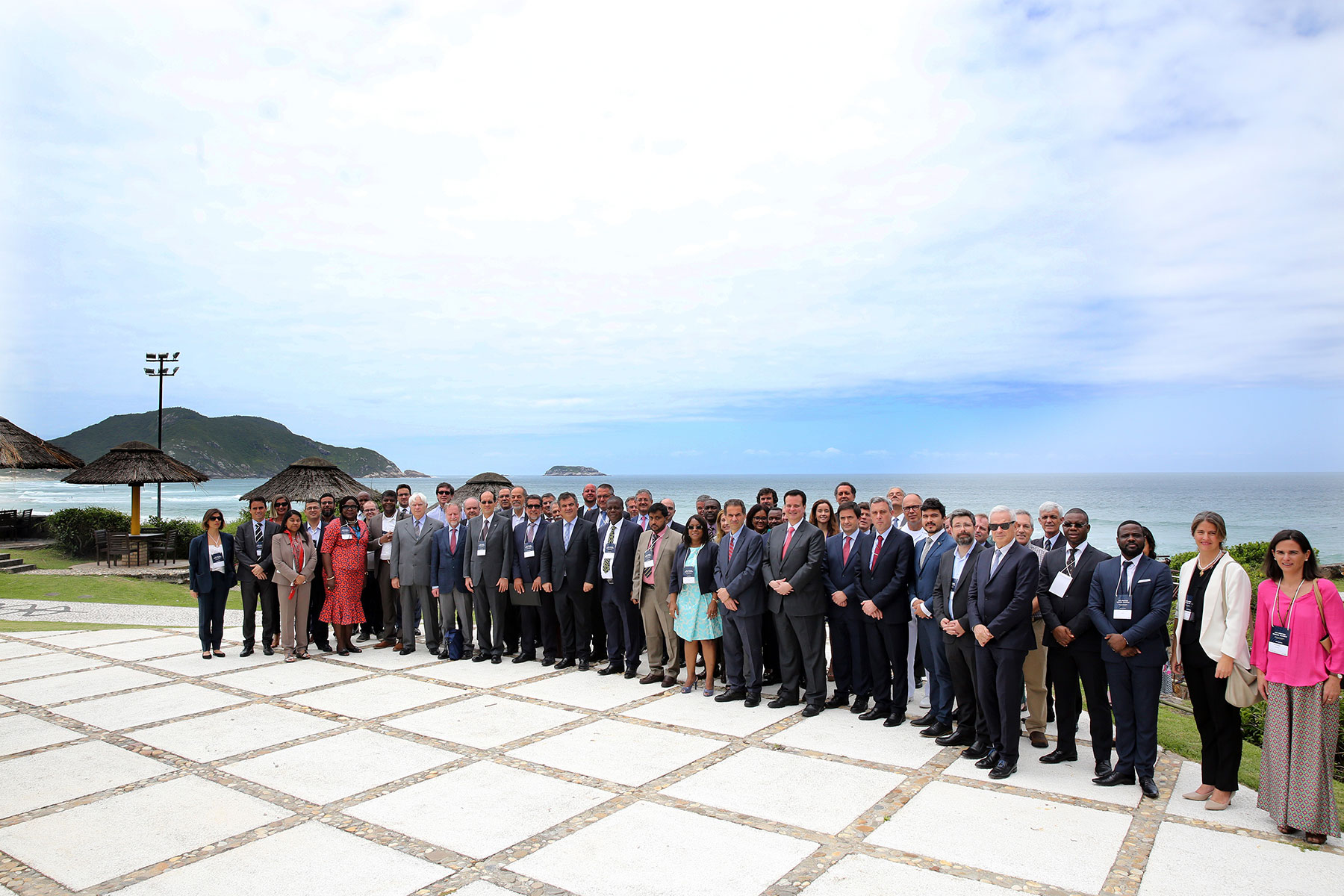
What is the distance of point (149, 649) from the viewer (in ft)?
29.8

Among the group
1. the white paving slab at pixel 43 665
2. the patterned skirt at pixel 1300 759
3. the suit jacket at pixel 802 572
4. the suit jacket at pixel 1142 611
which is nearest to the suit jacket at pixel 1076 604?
the suit jacket at pixel 1142 611

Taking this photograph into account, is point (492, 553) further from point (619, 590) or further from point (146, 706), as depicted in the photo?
point (146, 706)

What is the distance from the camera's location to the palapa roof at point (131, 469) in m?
18.4

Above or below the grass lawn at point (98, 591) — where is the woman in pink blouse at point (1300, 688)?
above

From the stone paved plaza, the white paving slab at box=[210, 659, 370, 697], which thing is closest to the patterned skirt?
the stone paved plaza

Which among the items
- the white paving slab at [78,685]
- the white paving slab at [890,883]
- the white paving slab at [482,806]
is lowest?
the white paving slab at [78,685]

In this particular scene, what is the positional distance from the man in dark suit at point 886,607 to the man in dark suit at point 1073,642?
105cm

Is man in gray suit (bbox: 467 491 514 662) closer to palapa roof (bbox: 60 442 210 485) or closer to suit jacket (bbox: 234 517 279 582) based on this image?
suit jacket (bbox: 234 517 279 582)

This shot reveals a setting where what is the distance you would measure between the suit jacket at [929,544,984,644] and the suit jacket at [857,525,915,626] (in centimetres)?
26

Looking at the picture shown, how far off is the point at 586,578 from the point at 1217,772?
529cm

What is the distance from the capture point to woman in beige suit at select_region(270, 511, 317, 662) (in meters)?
8.52

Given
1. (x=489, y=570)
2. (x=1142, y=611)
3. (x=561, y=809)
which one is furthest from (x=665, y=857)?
(x=489, y=570)

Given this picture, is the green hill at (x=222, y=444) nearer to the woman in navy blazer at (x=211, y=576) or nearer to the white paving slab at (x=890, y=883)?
the woman in navy blazer at (x=211, y=576)

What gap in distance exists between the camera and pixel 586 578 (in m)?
7.98
